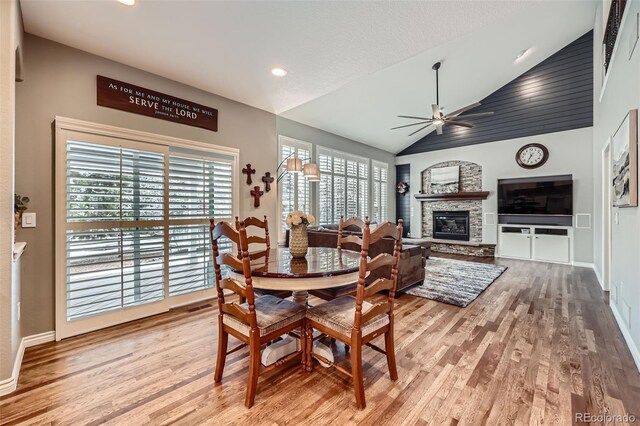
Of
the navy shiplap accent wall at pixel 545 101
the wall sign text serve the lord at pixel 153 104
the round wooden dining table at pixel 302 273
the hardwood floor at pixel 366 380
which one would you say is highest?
the navy shiplap accent wall at pixel 545 101

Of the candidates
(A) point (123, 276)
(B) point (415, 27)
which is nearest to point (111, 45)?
(A) point (123, 276)

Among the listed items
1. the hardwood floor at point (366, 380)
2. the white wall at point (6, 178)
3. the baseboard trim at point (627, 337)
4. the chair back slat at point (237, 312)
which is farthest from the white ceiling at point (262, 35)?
the baseboard trim at point (627, 337)

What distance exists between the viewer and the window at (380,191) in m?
8.43

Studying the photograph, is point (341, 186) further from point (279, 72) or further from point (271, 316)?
point (271, 316)

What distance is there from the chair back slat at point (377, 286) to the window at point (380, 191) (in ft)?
21.6

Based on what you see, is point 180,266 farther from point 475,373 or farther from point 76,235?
point 475,373

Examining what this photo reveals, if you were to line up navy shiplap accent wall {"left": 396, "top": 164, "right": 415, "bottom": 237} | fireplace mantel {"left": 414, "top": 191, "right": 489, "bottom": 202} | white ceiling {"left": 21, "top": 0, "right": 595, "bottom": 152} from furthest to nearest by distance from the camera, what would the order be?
navy shiplap accent wall {"left": 396, "top": 164, "right": 415, "bottom": 237}
fireplace mantel {"left": 414, "top": 191, "right": 489, "bottom": 202}
white ceiling {"left": 21, "top": 0, "right": 595, "bottom": 152}

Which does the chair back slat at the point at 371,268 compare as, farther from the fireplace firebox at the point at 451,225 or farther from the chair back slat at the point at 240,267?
the fireplace firebox at the point at 451,225

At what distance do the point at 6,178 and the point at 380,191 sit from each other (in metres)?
7.91

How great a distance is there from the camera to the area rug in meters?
3.88

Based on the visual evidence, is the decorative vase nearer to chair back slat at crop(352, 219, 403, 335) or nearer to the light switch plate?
chair back slat at crop(352, 219, 403, 335)

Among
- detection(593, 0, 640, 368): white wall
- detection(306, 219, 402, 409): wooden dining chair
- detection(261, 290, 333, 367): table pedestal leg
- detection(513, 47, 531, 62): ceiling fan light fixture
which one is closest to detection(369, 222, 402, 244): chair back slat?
detection(306, 219, 402, 409): wooden dining chair

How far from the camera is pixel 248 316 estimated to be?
5.75 ft

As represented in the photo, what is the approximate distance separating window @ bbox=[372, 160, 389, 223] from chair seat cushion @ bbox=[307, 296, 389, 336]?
6.47 metres
